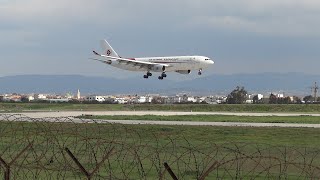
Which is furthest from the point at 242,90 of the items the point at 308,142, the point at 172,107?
the point at 308,142

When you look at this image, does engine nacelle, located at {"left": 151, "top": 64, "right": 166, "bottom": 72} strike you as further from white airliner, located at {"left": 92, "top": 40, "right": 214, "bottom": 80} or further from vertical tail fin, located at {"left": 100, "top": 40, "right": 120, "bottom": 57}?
vertical tail fin, located at {"left": 100, "top": 40, "right": 120, "bottom": 57}

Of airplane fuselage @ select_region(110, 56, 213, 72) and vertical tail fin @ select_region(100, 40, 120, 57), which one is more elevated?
vertical tail fin @ select_region(100, 40, 120, 57)

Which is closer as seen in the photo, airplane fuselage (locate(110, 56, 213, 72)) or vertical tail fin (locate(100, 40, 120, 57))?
airplane fuselage (locate(110, 56, 213, 72))

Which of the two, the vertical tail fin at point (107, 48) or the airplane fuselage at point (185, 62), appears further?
the vertical tail fin at point (107, 48)

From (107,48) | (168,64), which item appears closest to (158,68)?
(168,64)

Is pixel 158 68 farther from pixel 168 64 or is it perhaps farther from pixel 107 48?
pixel 107 48

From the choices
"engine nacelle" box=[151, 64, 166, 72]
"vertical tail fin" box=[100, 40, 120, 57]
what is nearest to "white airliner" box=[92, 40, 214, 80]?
"engine nacelle" box=[151, 64, 166, 72]

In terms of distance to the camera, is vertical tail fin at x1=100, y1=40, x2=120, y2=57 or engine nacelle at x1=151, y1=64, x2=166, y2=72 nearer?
engine nacelle at x1=151, y1=64, x2=166, y2=72

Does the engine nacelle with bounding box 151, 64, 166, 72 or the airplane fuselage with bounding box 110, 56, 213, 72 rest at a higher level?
the airplane fuselage with bounding box 110, 56, 213, 72

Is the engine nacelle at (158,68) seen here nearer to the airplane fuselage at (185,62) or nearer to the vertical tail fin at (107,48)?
the airplane fuselage at (185,62)

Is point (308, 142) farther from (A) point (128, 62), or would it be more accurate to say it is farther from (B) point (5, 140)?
(A) point (128, 62)

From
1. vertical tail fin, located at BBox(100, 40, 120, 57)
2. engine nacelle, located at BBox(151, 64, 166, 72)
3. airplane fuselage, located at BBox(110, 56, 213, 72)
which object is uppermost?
vertical tail fin, located at BBox(100, 40, 120, 57)

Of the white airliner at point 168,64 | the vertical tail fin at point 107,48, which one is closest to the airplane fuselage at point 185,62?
the white airliner at point 168,64

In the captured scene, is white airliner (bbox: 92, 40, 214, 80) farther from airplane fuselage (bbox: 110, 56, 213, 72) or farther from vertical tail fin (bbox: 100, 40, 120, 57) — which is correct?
vertical tail fin (bbox: 100, 40, 120, 57)
